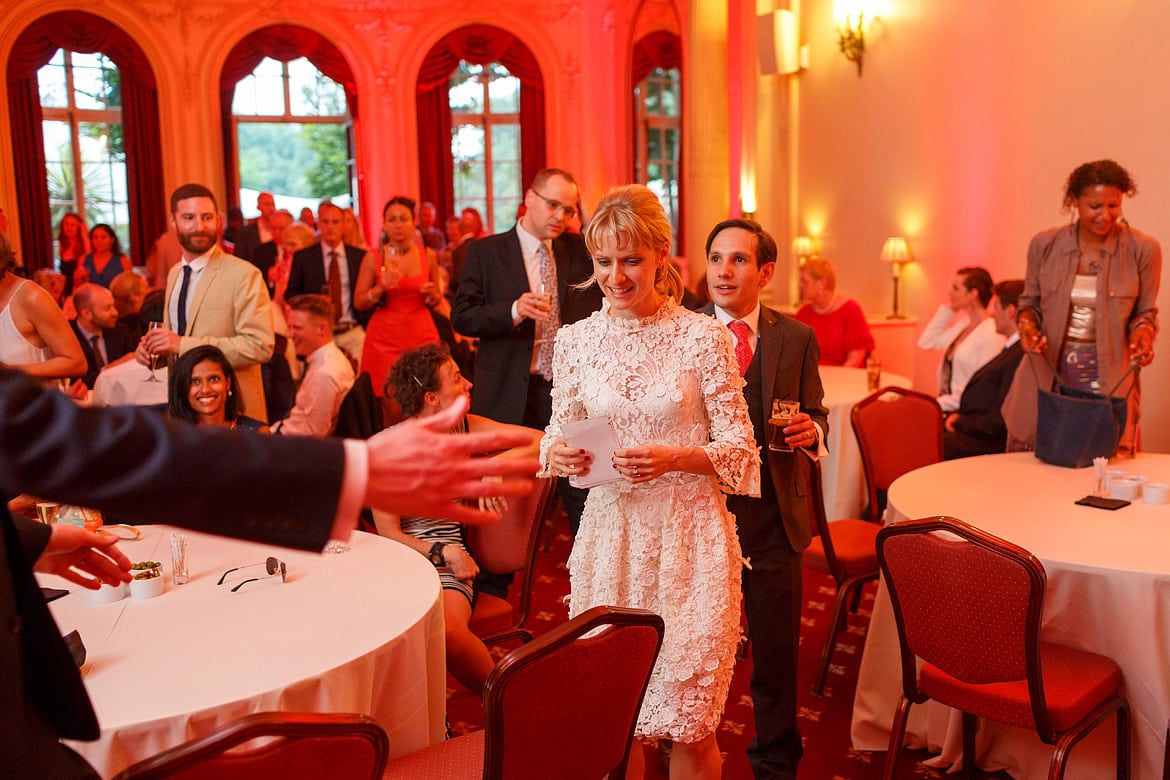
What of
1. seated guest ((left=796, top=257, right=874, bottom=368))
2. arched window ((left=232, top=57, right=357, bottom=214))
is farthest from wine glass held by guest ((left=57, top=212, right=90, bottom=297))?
seated guest ((left=796, top=257, right=874, bottom=368))

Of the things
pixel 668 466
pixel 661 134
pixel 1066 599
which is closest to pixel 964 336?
pixel 1066 599

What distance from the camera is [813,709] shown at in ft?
12.1

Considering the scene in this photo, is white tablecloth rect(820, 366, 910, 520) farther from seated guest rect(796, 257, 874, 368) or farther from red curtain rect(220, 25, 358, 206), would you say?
red curtain rect(220, 25, 358, 206)

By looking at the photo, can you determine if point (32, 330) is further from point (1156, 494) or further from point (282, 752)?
point (1156, 494)

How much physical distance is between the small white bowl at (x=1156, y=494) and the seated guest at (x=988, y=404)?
190 centimetres

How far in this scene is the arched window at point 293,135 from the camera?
13727 millimetres

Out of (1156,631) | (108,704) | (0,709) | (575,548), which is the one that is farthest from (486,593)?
(0,709)

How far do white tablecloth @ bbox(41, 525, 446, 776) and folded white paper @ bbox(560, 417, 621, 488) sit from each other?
52 cm

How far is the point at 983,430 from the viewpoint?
17.3 feet

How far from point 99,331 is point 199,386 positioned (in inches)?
106

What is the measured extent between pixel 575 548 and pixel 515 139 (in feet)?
41.1

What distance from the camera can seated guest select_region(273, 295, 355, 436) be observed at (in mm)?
4645

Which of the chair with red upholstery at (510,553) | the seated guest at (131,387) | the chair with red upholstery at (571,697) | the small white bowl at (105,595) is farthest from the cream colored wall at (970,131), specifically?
the small white bowl at (105,595)

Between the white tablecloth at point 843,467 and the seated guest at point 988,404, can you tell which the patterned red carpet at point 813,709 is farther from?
the seated guest at point 988,404
